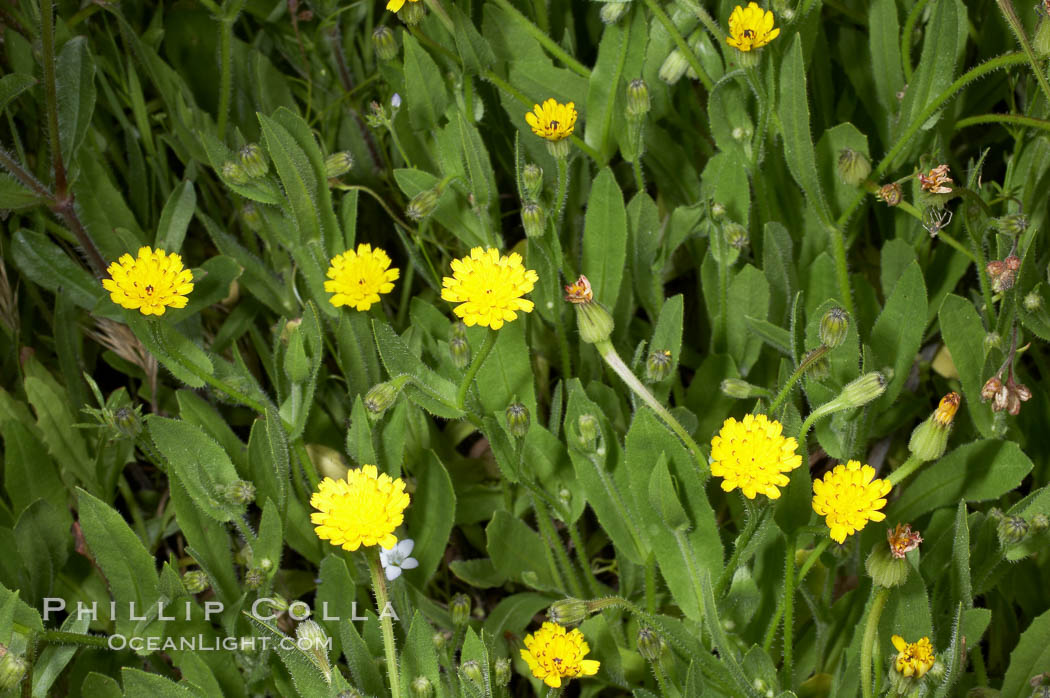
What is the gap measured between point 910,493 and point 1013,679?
1.14ft

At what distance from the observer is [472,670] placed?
1.51 metres

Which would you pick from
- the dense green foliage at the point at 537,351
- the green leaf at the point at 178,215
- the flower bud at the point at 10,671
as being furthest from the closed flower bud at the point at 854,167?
the flower bud at the point at 10,671

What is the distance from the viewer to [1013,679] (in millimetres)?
1678

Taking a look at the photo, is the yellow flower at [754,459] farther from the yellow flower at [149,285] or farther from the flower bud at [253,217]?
the flower bud at [253,217]

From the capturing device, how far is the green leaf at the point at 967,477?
1.76 meters

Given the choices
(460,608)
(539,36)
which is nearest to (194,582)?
(460,608)

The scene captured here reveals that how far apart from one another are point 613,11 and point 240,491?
1.11 meters

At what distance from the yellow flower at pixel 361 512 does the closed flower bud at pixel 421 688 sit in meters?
0.25

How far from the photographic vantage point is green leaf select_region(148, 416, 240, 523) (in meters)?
1.75

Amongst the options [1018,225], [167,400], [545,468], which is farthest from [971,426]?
[167,400]

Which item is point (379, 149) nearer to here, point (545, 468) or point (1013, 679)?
point (545, 468)

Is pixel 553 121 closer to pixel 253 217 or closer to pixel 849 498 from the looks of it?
pixel 253 217

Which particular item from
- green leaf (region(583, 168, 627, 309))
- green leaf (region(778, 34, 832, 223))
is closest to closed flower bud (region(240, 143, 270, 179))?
green leaf (region(583, 168, 627, 309))

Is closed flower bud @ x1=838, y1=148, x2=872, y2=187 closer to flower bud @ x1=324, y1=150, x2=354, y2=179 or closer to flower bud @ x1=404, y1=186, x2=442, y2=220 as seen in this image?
flower bud @ x1=404, y1=186, x2=442, y2=220
